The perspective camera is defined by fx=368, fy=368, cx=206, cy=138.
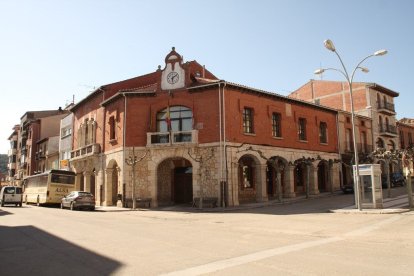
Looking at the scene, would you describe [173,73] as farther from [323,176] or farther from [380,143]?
[380,143]

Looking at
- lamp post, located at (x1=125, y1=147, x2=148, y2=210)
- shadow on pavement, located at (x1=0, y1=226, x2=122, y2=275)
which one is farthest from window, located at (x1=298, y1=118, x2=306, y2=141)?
shadow on pavement, located at (x1=0, y1=226, x2=122, y2=275)

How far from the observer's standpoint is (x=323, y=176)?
34.7 metres

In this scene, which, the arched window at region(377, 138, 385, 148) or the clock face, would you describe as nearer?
the clock face

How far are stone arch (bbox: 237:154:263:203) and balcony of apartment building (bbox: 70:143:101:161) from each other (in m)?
12.6

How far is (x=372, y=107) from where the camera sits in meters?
41.2

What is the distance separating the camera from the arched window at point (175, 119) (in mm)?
26547

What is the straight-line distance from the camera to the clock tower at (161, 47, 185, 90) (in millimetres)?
26906

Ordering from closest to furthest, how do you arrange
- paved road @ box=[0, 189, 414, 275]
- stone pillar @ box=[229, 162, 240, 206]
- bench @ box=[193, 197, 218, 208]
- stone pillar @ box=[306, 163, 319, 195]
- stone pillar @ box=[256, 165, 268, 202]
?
paved road @ box=[0, 189, 414, 275] < bench @ box=[193, 197, 218, 208] < stone pillar @ box=[229, 162, 240, 206] < stone pillar @ box=[256, 165, 268, 202] < stone pillar @ box=[306, 163, 319, 195]

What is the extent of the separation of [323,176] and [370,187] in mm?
15628

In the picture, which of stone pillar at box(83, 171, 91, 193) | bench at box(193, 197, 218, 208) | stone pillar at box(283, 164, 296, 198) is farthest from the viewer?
stone pillar at box(83, 171, 91, 193)

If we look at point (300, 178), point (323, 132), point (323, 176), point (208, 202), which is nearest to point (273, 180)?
point (300, 178)

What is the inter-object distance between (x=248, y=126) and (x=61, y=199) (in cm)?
1630

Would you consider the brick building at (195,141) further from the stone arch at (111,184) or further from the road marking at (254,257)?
the road marking at (254,257)

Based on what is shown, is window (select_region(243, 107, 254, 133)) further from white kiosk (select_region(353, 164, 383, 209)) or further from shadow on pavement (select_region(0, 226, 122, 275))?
shadow on pavement (select_region(0, 226, 122, 275))
